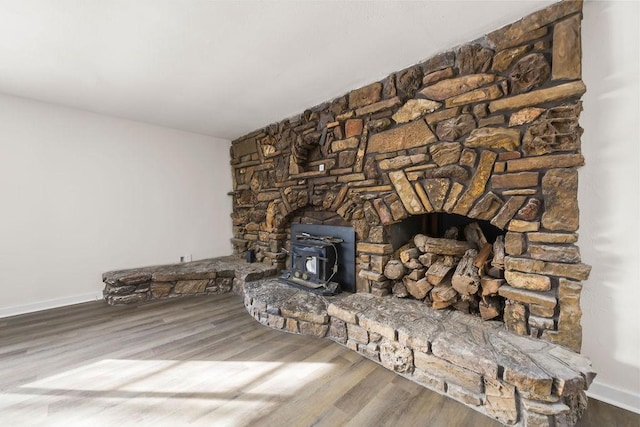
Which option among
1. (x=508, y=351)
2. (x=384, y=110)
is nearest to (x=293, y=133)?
(x=384, y=110)

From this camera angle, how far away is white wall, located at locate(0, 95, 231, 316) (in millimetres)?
2703

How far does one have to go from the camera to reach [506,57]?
166 centimetres

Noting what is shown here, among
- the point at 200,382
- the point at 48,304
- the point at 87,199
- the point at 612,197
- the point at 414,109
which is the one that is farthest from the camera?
the point at 87,199

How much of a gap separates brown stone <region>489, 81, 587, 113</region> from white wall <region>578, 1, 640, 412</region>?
0.11 meters

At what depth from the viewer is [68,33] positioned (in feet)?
5.55

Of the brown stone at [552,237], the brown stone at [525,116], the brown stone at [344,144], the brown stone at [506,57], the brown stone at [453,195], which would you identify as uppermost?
the brown stone at [506,57]

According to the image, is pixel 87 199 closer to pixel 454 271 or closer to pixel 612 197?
pixel 454 271

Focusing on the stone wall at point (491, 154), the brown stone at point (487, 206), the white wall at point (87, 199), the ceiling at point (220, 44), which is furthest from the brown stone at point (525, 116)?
the white wall at point (87, 199)

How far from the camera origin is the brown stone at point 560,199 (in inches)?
58.1

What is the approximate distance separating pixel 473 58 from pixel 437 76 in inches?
9.6

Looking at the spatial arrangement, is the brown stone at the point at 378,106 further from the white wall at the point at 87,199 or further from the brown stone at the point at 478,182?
the white wall at the point at 87,199

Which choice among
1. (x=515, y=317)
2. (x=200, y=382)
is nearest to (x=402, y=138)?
(x=515, y=317)

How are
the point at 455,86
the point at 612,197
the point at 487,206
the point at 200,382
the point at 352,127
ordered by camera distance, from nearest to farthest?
the point at 612,197, the point at 200,382, the point at 487,206, the point at 455,86, the point at 352,127

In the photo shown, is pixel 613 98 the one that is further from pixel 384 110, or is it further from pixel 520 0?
pixel 384 110
